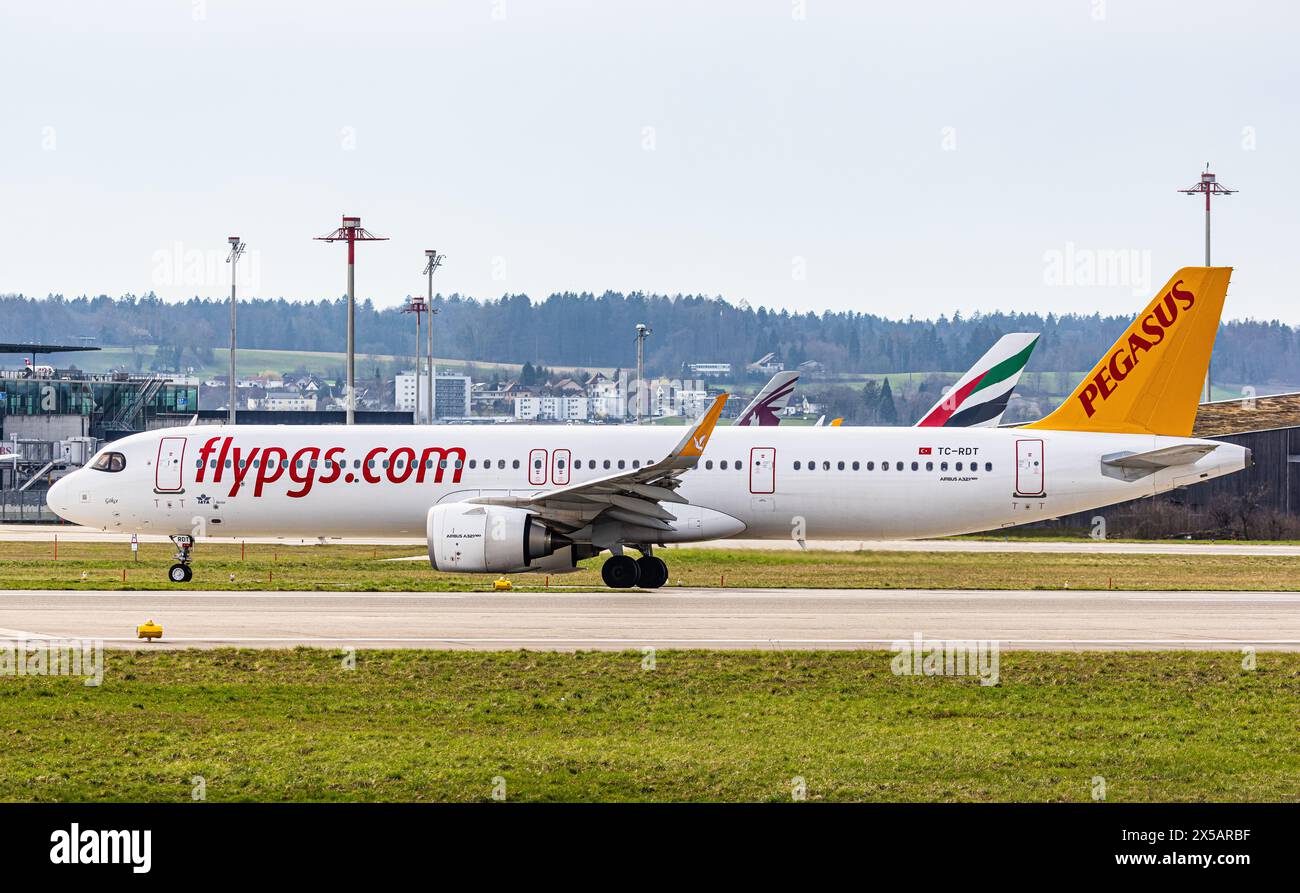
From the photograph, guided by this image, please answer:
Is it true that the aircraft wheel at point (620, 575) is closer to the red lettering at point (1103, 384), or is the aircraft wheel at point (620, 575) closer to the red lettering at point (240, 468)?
the red lettering at point (240, 468)

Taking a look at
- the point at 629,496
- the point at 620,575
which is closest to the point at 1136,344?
the point at 629,496

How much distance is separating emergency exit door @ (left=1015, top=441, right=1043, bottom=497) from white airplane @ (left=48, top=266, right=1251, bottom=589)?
3 cm

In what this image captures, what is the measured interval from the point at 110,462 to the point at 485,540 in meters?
10.6

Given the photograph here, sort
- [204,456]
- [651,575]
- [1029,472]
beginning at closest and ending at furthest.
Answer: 1. [651,575]
2. [1029,472]
3. [204,456]

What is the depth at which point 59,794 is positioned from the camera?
1348 centimetres

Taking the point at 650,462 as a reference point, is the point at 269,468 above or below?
below

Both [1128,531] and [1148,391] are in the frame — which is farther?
[1128,531]

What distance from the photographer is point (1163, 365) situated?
34625 millimetres

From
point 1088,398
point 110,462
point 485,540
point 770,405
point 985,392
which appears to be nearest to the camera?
point 485,540

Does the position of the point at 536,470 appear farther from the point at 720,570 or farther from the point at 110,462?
the point at 110,462

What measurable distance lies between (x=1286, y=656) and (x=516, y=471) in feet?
59.6

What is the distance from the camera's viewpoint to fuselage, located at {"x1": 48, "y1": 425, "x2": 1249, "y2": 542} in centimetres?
3459
